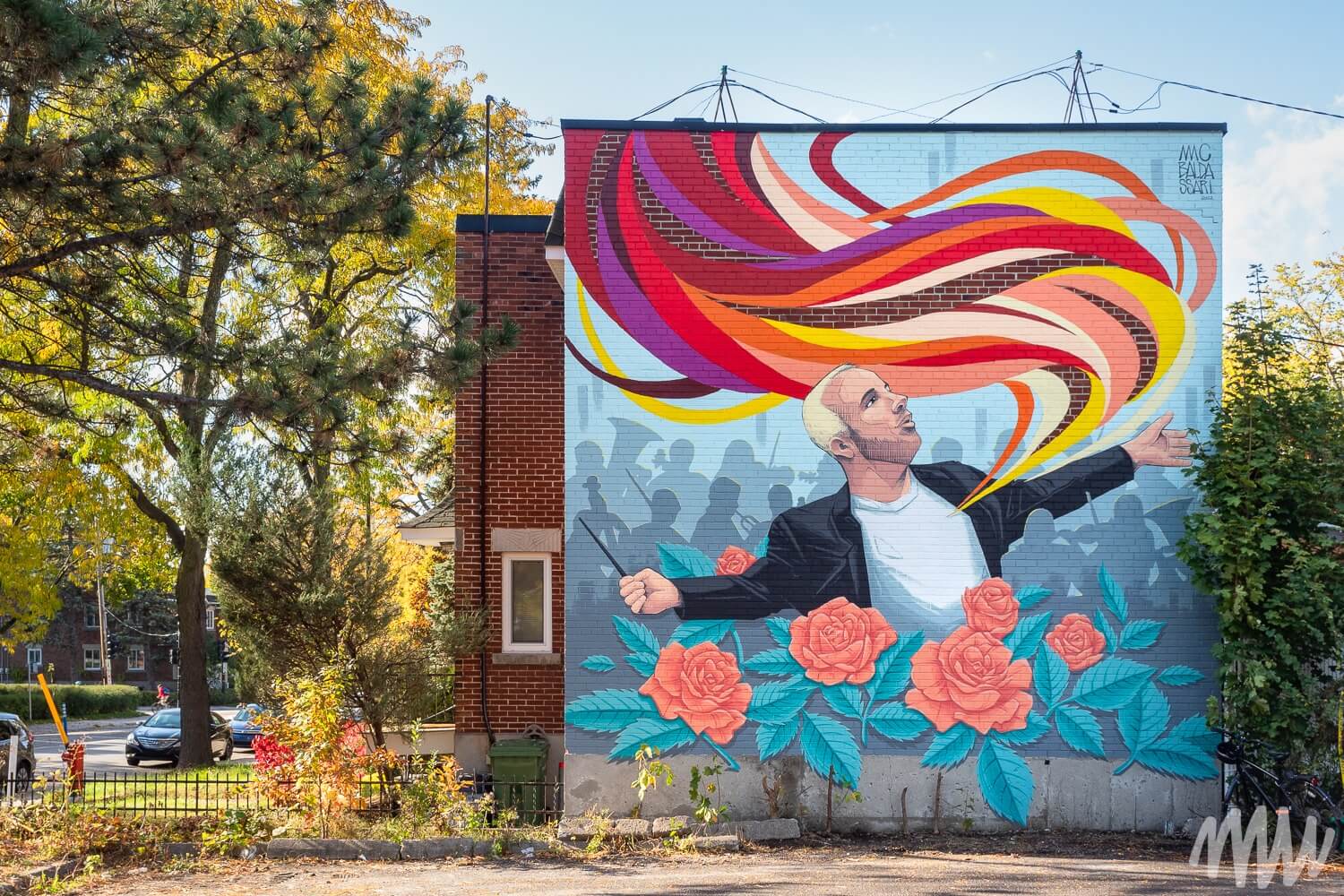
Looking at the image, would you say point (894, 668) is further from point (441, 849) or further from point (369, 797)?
point (369, 797)

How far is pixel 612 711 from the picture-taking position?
39.8ft

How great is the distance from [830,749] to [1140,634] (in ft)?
11.0

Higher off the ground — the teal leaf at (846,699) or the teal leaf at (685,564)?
the teal leaf at (685,564)

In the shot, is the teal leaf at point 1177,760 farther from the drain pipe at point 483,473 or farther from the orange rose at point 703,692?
the drain pipe at point 483,473

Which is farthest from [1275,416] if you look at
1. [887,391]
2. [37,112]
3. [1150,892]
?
[37,112]

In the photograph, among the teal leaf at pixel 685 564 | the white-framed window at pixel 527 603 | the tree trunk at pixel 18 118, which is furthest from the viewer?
the white-framed window at pixel 527 603

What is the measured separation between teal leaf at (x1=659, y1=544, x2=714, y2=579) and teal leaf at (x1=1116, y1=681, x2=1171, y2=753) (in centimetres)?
441

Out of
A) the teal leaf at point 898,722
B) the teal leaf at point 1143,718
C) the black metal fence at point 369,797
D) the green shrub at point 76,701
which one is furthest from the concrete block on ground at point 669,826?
the green shrub at point 76,701

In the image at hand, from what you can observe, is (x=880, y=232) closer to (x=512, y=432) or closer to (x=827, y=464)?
(x=827, y=464)

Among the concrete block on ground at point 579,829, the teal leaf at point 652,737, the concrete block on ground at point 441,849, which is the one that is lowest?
the concrete block on ground at point 441,849

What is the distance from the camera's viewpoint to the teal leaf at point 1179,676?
12.1 metres

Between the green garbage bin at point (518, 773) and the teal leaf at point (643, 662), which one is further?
the green garbage bin at point (518, 773)

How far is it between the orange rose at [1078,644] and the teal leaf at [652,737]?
382 cm

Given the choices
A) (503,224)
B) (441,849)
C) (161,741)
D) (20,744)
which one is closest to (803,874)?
(441,849)
